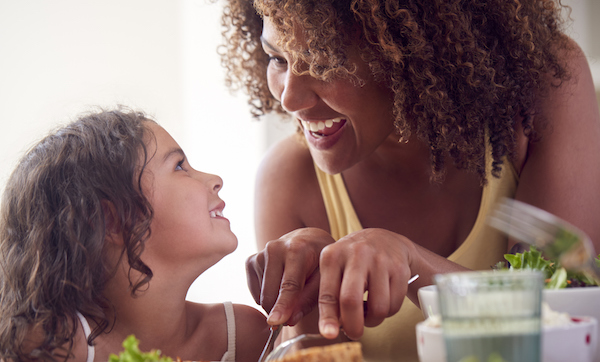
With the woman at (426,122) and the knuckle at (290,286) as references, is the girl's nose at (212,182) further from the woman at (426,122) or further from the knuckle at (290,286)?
the knuckle at (290,286)

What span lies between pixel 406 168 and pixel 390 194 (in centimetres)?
8

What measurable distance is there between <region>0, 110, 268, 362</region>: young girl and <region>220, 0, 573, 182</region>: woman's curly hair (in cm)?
38

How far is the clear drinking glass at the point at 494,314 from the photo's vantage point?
1.39 feet

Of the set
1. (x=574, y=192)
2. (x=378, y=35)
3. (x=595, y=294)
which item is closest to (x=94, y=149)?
(x=378, y=35)

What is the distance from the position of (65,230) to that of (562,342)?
0.83 m

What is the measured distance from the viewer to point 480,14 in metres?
1.08

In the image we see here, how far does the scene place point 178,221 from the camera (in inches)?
42.4

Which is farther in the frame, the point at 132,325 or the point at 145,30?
the point at 145,30

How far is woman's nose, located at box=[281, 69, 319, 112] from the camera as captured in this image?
3.55 feet

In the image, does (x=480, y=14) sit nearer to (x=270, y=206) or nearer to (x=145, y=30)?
(x=270, y=206)

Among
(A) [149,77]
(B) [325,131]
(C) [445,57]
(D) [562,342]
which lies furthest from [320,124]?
(A) [149,77]

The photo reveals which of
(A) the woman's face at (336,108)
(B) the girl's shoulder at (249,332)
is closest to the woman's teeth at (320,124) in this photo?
(A) the woman's face at (336,108)

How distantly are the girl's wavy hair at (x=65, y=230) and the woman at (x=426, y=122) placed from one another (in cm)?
28

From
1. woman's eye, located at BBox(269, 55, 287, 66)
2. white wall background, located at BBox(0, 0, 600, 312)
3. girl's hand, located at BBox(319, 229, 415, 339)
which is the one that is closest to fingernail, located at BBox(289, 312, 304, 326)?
A: girl's hand, located at BBox(319, 229, 415, 339)
